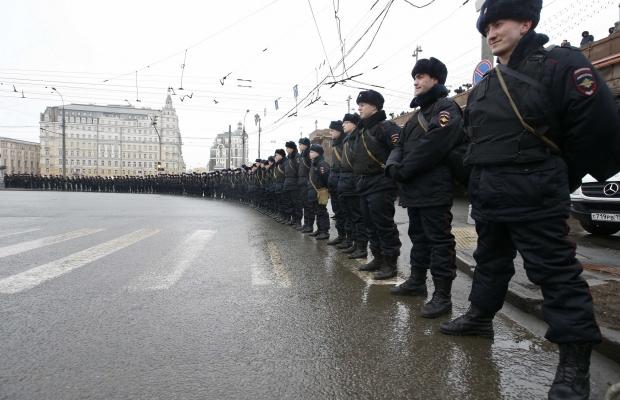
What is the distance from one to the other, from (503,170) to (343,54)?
1016 cm

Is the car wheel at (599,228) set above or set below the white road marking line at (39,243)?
A: above

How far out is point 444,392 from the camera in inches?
93.5

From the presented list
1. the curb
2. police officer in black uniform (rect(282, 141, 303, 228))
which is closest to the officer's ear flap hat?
the curb

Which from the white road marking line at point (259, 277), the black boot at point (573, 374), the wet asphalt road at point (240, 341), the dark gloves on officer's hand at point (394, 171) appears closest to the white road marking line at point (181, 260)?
the wet asphalt road at point (240, 341)

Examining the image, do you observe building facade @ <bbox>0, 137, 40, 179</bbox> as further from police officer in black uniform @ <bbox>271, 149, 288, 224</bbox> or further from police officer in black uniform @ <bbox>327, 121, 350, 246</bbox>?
police officer in black uniform @ <bbox>327, 121, 350, 246</bbox>

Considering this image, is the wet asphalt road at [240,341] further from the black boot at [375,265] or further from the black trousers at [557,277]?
the black trousers at [557,277]

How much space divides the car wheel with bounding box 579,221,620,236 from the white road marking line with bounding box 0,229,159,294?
27.2ft

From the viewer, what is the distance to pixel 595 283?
4250mm

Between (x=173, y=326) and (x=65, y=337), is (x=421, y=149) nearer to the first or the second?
(x=173, y=326)

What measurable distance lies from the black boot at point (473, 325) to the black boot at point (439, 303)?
42cm

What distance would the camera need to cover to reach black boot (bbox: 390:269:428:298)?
4.34 metres

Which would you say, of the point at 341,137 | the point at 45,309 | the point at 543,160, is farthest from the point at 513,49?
the point at 341,137

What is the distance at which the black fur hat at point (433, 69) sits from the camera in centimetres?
395

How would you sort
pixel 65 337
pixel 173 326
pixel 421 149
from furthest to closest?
pixel 421 149
pixel 173 326
pixel 65 337
